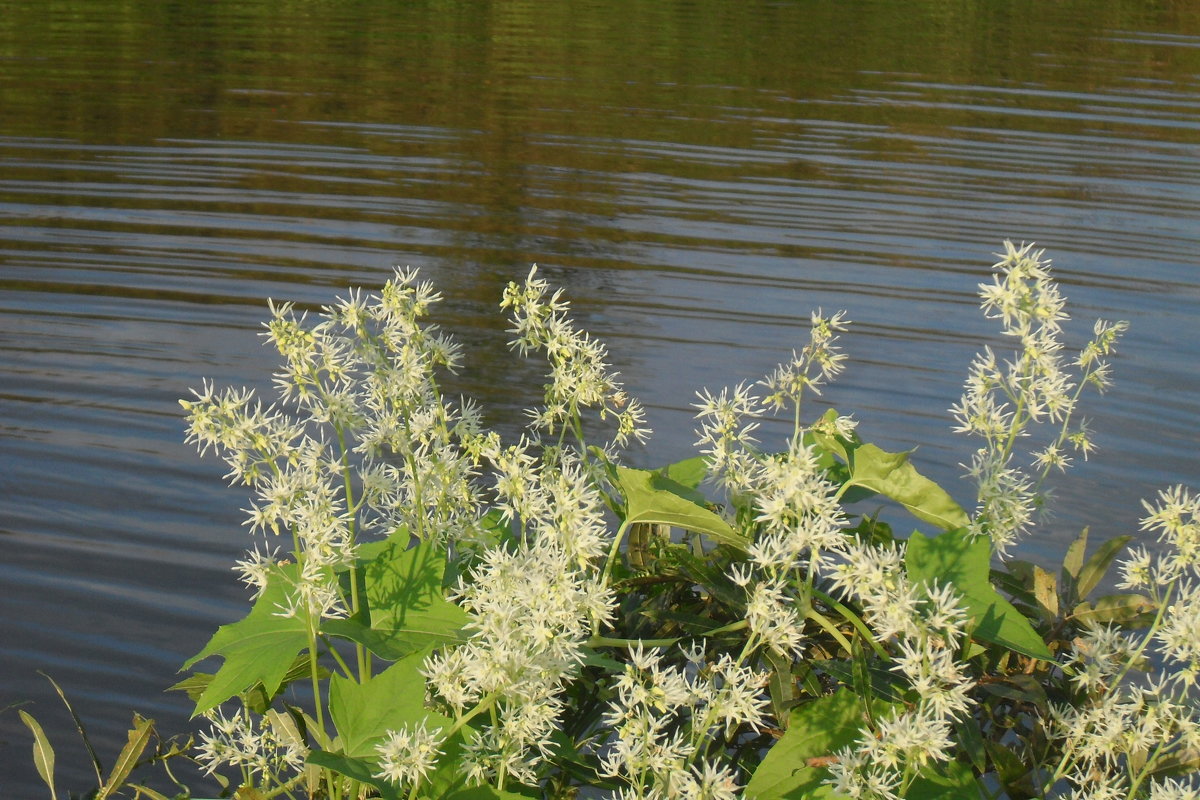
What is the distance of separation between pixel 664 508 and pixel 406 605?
505 millimetres

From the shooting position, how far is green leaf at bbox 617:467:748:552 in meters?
2.38

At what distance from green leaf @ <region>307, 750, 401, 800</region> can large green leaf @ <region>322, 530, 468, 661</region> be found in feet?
0.62

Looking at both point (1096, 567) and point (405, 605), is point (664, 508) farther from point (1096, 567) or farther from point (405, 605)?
point (1096, 567)

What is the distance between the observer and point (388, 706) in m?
2.29

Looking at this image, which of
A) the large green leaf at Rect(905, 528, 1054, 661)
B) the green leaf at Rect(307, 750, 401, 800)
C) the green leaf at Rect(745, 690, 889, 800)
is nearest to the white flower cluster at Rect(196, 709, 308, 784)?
the green leaf at Rect(307, 750, 401, 800)

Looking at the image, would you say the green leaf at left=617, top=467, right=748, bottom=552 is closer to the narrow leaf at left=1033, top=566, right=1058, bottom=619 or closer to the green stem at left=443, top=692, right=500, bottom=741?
the green stem at left=443, top=692, right=500, bottom=741

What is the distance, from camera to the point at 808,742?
7.53ft

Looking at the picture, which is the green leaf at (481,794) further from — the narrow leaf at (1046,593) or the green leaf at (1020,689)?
the narrow leaf at (1046,593)

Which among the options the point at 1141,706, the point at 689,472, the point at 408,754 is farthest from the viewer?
the point at 689,472

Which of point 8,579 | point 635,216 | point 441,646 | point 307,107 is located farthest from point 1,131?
point 441,646

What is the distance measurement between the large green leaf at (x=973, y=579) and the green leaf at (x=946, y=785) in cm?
23

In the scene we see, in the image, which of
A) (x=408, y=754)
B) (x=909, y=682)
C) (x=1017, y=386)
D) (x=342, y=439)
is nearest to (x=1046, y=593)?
(x=1017, y=386)

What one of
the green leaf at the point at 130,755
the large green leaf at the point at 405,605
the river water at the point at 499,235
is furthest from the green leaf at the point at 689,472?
the river water at the point at 499,235

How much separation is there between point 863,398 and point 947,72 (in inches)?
695
